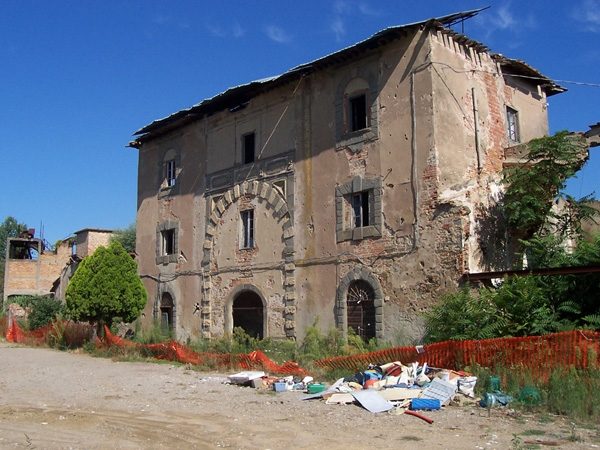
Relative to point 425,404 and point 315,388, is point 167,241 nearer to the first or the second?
point 315,388

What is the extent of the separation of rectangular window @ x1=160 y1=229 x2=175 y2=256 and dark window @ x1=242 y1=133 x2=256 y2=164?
4528 mm

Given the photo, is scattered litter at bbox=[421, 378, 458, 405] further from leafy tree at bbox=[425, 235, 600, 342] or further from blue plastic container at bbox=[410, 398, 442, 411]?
leafy tree at bbox=[425, 235, 600, 342]

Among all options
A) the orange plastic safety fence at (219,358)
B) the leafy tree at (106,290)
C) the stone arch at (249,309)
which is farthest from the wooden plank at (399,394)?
the leafy tree at (106,290)

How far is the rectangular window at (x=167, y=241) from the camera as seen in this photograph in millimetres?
22359

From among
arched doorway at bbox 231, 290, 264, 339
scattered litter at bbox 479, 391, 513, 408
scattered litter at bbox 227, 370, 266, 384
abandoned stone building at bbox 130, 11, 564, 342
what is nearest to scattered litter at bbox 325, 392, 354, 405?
scattered litter at bbox 479, 391, 513, 408

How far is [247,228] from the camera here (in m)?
19.3

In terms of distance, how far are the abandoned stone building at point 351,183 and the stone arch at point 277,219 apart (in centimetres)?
5

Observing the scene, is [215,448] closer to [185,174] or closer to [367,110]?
[367,110]

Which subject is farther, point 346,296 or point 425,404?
point 346,296

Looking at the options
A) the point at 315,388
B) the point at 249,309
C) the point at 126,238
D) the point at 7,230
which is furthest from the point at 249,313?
the point at 7,230

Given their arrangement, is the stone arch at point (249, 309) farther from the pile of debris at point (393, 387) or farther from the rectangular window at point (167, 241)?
the pile of debris at point (393, 387)

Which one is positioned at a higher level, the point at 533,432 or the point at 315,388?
the point at 315,388

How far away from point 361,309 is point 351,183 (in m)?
3.30

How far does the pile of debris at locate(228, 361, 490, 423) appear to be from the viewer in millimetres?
9156
